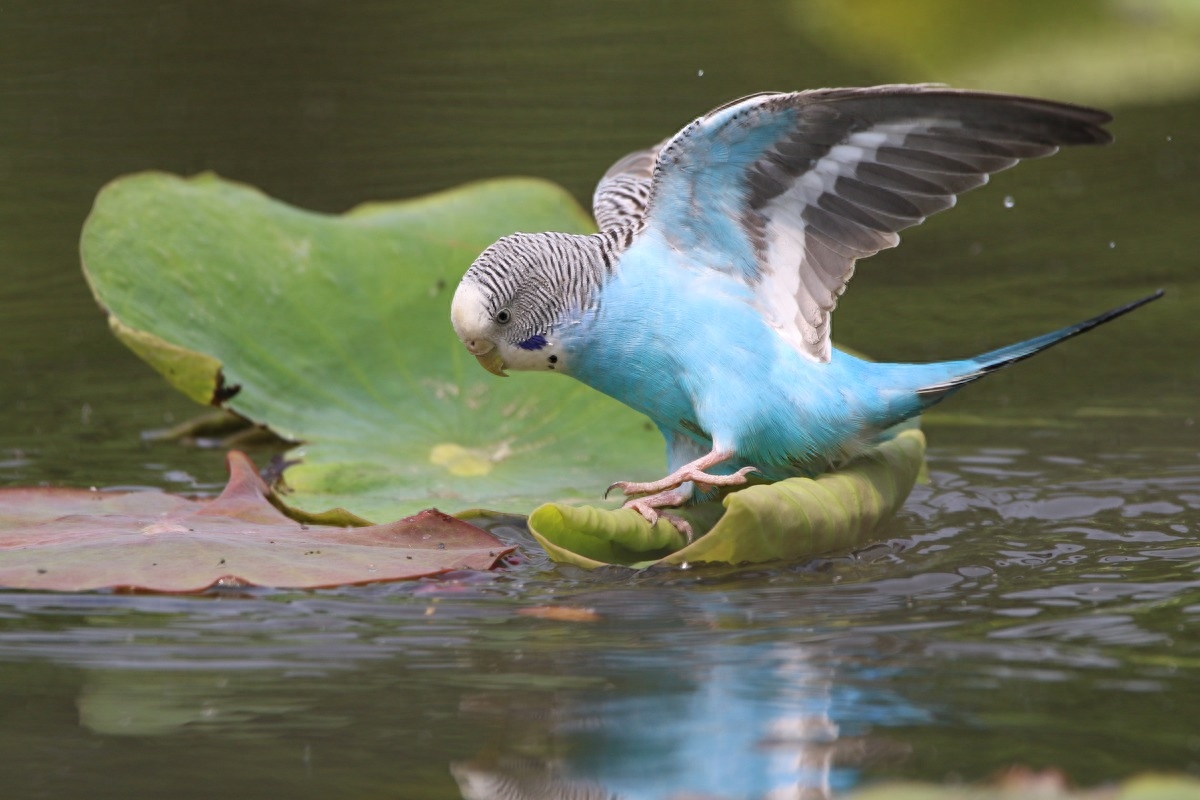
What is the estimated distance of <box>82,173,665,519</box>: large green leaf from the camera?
4.41 meters

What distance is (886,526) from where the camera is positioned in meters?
4.04

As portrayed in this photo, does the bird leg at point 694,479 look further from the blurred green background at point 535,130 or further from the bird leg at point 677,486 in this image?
the blurred green background at point 535,130

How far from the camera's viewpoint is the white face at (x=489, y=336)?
12.5ft

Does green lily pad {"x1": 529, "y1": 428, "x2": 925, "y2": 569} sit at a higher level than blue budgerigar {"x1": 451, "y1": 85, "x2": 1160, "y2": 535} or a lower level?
lower

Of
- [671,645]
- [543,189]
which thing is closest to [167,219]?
[543,189]

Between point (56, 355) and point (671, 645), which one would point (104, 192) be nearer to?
point (56, 355)

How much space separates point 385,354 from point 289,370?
0.97ft

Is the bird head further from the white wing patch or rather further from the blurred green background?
the blurred green background

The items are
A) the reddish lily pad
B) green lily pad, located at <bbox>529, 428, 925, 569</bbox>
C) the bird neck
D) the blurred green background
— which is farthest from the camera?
the blurred green background

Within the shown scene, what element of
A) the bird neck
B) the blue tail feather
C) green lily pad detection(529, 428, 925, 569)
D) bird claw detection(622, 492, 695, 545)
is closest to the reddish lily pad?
green lily pad detection(529, 428, 925, 569)

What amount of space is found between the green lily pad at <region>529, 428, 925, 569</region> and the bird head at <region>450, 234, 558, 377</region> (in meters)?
0.57

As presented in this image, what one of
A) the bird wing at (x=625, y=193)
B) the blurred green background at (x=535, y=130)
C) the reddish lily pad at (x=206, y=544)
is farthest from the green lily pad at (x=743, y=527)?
the blurred green background at (x=535, y=130)

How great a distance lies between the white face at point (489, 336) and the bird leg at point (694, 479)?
39 cm

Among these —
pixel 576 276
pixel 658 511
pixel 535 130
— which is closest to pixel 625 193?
pixel 576 276
